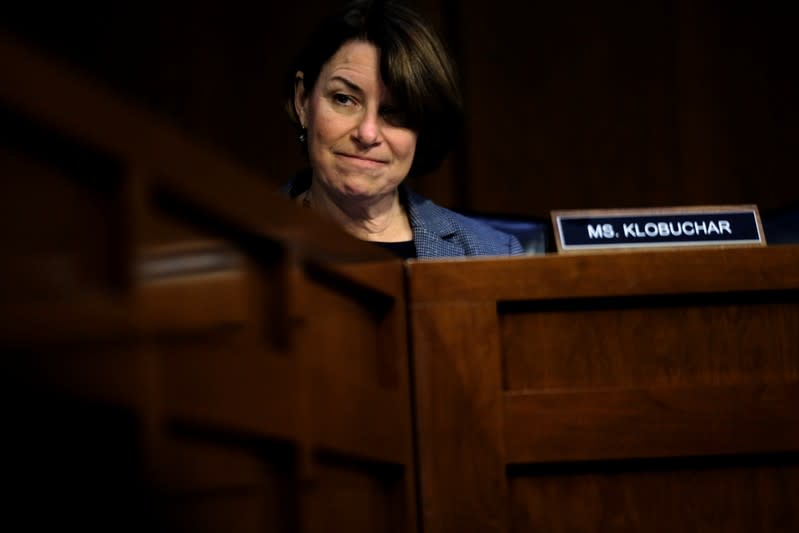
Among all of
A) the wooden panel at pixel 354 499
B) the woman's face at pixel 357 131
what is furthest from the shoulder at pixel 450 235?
the wooden panel at pixel 354 499

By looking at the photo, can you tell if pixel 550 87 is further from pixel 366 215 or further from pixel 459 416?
pixel 459 416

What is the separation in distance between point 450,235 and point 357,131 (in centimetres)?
25

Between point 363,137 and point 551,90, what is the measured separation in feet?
3.59

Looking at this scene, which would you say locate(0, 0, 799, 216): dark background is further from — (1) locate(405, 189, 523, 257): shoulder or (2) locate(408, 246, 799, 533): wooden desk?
(2) locate(408, 246, 799, 533): wooden desk

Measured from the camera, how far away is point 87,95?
579mm

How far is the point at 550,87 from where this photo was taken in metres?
2.70

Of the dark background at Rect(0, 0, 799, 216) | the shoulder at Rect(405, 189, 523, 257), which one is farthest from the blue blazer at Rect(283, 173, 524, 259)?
the dark background at Rect(0, 0, 799, 216)

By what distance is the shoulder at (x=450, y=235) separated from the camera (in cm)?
182

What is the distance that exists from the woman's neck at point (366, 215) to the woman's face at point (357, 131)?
5 cm

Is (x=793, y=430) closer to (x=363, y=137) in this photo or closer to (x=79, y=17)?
(x=363, y=137)

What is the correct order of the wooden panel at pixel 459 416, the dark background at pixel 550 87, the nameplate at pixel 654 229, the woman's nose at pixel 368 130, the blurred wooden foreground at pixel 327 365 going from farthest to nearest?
the dark background at pixel 550 87 → the woman's nose at pixel 368 130 → the nameplate at pixel 654 229 → the wooden panel at pixel 459 416 → the blurred wooden foreground at pixel 327 365

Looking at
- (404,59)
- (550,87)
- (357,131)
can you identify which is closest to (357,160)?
(357,131)

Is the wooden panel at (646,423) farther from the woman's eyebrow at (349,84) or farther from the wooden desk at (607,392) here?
the woman's eyebrow at (349,84)

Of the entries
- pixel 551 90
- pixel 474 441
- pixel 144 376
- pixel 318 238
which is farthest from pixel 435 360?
pixel 551 90
